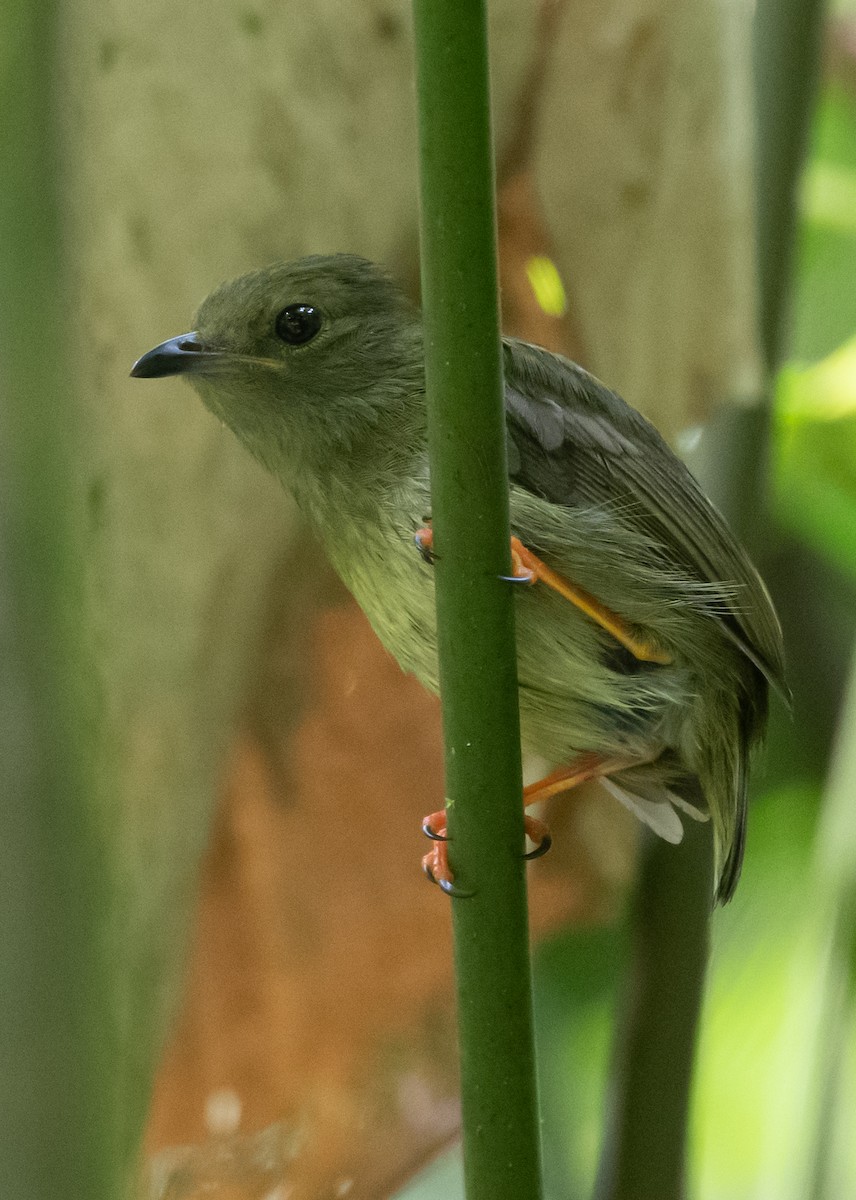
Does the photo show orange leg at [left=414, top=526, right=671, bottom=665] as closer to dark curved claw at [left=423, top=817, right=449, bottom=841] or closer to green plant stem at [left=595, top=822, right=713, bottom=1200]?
dark curved claw at [left=423, top=817, right=449, bottom=841]

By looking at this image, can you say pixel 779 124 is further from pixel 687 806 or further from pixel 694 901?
pixel 694 901

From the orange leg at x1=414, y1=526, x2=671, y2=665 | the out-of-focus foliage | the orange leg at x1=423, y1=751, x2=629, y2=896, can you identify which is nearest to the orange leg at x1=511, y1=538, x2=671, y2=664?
the orange leg at x1=414, y1=526, x2=671, y2=665

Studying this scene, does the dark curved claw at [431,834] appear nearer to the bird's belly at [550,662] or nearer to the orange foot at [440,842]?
the orange foot at [440,842]

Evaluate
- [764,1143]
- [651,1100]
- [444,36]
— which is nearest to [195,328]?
[444,36]

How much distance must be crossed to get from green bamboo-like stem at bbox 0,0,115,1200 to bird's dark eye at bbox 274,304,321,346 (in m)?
0.42

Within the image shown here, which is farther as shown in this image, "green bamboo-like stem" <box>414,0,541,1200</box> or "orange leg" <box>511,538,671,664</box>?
"orange leg" <box>511,538,671,664</box>

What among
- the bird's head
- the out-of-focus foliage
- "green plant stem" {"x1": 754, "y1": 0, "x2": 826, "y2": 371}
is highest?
"green plant stem" {"x1": 754, "y1": 0, "x2": 826, "y2": 371}

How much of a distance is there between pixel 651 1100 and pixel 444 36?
53.0 inches

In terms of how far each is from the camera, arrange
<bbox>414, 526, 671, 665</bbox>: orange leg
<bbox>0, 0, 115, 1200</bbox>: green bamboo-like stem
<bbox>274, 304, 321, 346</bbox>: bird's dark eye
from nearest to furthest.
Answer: <bbox>0, 0, 115, 1200</bbox>: green bamboo-like stem, <bbox>414, 526, 671, 665</bbox>: orange leg, <bbox>274, 304, 321, 346</bbox>: bird's dark eye

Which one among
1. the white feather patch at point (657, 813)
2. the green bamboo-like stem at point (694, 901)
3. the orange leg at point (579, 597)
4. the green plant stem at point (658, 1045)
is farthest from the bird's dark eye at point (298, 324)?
the green plant stem at point (658, 1045)

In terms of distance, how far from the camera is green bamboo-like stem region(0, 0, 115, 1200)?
115 cm

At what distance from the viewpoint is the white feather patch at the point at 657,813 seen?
195cm

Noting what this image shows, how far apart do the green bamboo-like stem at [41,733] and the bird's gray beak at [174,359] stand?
21 cm

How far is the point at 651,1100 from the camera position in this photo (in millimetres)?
1764
